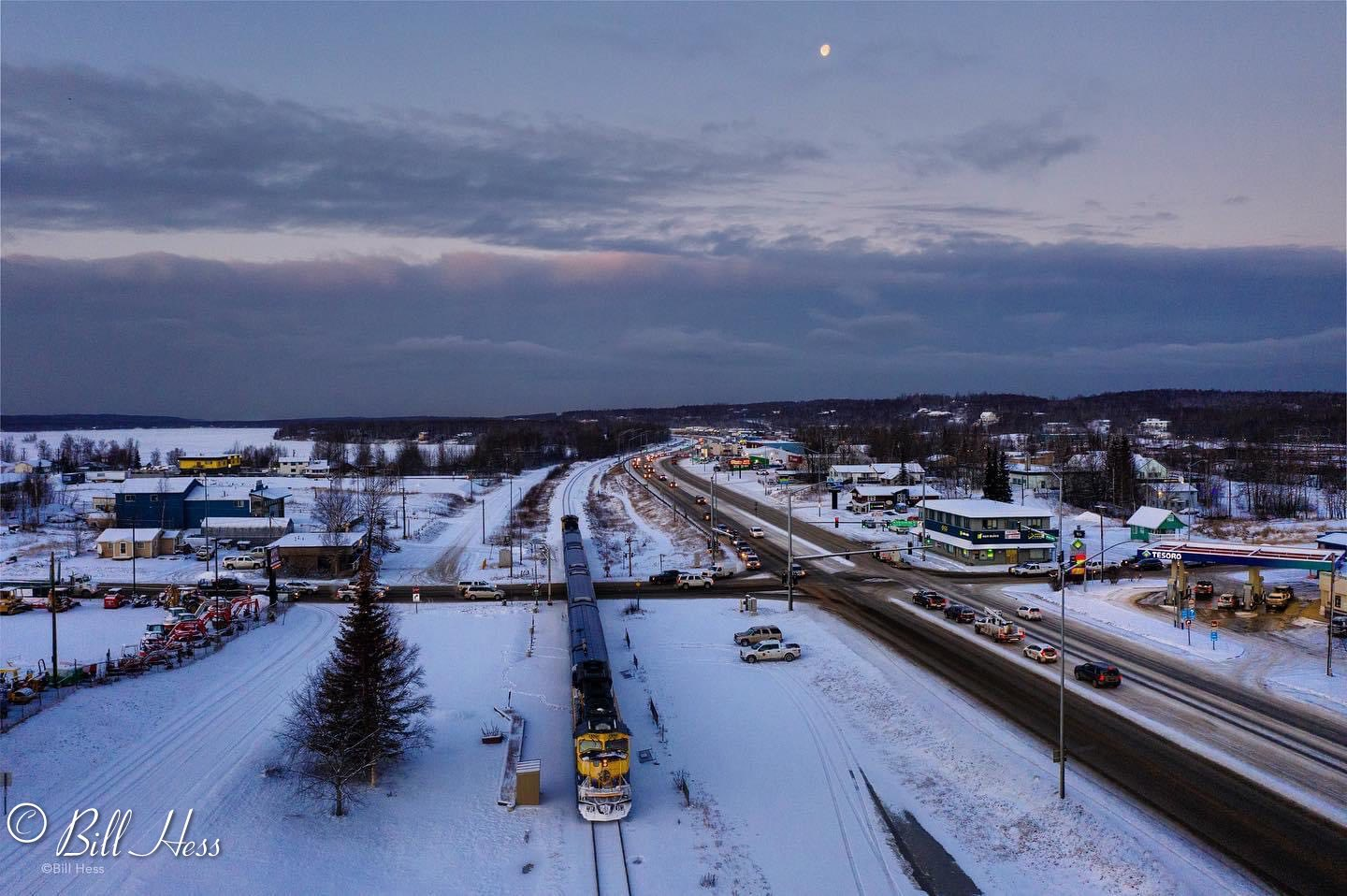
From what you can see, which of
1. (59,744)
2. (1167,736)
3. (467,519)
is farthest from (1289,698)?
(467,519)

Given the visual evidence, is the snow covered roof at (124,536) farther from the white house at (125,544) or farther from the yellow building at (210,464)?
the yellow building at (210,464)

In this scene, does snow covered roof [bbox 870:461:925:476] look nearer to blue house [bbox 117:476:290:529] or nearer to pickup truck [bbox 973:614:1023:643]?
pickup truck [bbox 973:614:1023:643]

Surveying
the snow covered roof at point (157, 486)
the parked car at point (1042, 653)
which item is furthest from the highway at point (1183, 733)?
the snow covered roof at point (157, 486)

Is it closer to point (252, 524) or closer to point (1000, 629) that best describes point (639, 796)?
point (1000, 629)

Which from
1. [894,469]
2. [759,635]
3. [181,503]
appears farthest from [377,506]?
[894,469]

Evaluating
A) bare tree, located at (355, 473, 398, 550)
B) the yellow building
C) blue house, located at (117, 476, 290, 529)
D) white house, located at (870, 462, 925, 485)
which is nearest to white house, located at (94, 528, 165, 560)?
blue house, located at (117, 476, 290, 529)
